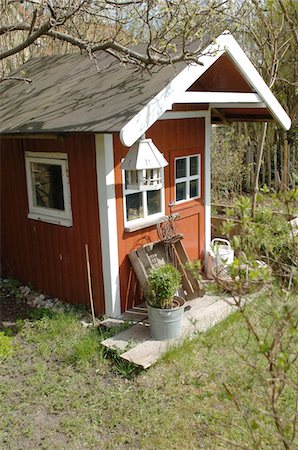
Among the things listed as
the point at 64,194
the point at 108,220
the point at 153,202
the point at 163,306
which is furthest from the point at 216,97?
the point at 163,306

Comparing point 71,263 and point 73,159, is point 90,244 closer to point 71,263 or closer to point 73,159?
point 71,263

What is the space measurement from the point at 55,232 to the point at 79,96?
75.5 inches

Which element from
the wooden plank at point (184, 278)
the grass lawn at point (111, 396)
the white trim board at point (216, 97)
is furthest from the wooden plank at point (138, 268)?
the white trim board at point (216, 97)

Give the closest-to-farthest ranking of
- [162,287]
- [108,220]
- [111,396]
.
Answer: [111,396]
[162,287]
[108,220]

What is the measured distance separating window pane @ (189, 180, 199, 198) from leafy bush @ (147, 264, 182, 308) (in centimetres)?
201

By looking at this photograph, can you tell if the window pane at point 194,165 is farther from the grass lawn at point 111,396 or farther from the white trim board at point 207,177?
the grass lawn at point 111,396

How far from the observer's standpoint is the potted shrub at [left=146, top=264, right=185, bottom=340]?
16.3 ft

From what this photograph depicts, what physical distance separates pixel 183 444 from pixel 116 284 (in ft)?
7.78

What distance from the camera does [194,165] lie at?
6.80m

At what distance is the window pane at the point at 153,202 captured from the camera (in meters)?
6.04

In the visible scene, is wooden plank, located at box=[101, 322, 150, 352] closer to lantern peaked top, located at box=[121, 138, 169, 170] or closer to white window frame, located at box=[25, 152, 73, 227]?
white window frame, located at box=[25, 152, 73, 227]

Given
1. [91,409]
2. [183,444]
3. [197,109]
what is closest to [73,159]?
[197,109]

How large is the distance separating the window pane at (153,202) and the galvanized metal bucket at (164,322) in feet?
Result: 5.11

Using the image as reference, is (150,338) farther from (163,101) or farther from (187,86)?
(187,86)
